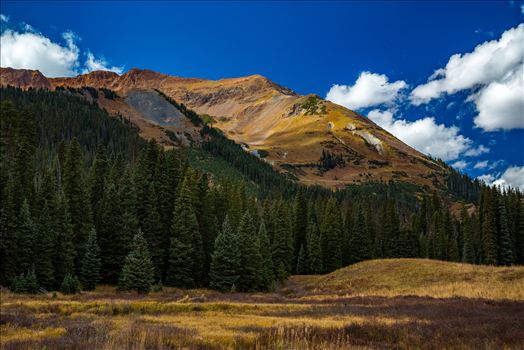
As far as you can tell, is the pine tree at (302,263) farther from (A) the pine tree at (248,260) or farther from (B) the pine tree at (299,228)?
(A) the pine tree at (248,260)

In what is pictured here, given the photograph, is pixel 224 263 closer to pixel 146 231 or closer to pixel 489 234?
pixel 146 231

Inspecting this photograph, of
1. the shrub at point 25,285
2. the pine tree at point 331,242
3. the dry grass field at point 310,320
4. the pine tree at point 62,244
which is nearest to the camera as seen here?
the dry grass field at point 310,320

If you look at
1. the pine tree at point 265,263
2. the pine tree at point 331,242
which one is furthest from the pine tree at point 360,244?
the pine tree at point 265,263

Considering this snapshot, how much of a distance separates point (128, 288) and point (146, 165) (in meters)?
22.0

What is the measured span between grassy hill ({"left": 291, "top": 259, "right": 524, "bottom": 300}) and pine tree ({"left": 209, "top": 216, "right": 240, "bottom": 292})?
11606mm

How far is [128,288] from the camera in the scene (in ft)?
147

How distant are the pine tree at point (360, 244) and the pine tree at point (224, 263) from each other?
43416mm

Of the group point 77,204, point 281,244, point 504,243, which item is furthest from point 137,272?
point 504,243

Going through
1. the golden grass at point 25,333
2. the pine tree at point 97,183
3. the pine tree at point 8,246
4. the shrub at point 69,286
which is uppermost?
the pine tree at point 97,183

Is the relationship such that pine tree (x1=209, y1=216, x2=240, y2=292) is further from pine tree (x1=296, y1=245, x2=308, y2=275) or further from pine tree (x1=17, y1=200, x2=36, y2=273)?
pine tree (x1=296, y1=245, x2=308, y2=275)

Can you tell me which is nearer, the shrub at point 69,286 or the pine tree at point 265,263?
the shrub at point 69,286

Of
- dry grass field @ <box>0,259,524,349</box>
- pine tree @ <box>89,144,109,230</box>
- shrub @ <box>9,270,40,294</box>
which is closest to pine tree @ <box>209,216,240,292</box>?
dry grass field @ <box>0,259,524,349</box>

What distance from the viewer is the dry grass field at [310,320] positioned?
14.6m

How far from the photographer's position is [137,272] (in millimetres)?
45156
